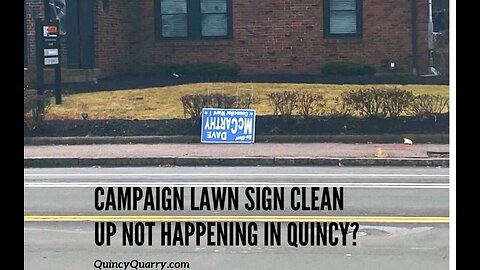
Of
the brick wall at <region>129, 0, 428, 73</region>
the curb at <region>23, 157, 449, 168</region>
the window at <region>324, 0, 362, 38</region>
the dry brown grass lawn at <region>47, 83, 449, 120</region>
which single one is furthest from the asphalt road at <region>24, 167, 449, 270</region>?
the window at <region>324, 0, 362, 38</region>

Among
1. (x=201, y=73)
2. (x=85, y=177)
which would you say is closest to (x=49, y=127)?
(x=201, y=73)

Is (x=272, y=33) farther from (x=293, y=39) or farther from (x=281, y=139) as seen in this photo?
(x=281, y=139)

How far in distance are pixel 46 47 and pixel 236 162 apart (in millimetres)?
6593

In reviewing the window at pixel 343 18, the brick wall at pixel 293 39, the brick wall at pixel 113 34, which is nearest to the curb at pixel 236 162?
the brick wall at pixel 113 34

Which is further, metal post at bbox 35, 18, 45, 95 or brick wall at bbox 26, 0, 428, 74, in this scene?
brick wall at bbox 26, 0, 428, 74

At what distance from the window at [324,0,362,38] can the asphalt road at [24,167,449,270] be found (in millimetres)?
9472

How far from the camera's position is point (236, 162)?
1215 centimetres

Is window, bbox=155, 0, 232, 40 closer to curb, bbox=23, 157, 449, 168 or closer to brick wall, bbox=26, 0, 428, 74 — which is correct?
brick wall, bbox=26, 0, 428, 74

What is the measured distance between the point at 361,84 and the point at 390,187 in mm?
7602

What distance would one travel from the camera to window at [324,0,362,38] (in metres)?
18.6

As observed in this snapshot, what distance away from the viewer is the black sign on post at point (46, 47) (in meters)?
16.4
